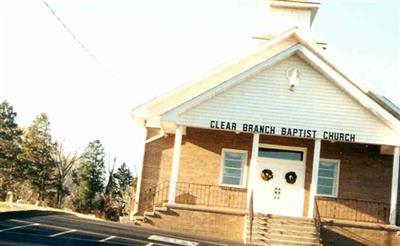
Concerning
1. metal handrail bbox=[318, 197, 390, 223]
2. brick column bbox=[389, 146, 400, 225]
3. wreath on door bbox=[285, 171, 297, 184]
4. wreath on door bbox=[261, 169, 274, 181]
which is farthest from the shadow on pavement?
brick column bbox=[389, 146, 400, 225]

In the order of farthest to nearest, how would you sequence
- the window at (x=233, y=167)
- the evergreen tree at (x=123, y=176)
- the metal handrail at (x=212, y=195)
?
the evergreen tree at (x=123, y=176)
the window at (x=233, y=167)
the metal handrail at (x=212, y=195)

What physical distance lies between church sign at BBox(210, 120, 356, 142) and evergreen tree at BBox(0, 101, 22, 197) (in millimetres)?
55230

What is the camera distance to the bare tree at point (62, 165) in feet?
235

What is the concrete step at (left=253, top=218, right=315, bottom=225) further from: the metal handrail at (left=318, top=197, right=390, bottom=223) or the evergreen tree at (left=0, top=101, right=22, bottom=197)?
the evergreen tree at (left=0, top=101, right=22, bottom=197)

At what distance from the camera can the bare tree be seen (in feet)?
235

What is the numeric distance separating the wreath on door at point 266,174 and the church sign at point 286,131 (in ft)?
7.61

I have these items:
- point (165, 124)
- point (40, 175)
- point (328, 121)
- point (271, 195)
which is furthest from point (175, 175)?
point (40, 175)

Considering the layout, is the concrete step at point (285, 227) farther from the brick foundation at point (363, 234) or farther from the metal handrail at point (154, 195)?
the metal handrail at point (154, 195)

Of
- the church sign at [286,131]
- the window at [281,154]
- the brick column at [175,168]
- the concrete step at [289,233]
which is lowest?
the concrete step at [289,233]

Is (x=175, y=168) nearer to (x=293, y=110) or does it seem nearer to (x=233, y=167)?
(x=233, y=167)

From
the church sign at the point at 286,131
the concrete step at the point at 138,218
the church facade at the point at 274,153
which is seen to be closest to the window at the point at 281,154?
the church facade at the point at 274,153

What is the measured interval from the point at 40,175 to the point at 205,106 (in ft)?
184

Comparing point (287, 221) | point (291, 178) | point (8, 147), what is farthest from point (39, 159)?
point (287, 221)

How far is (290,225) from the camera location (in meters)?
17.8
